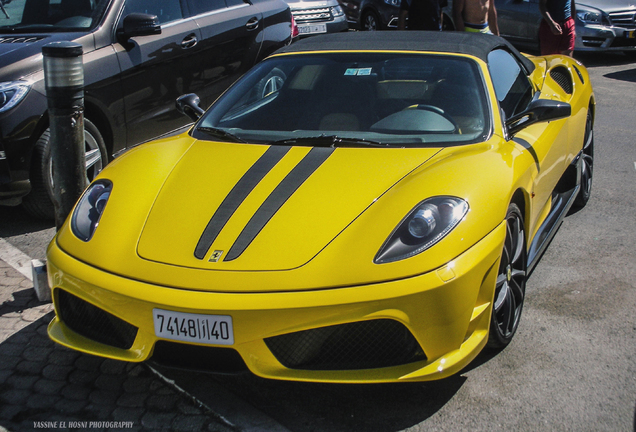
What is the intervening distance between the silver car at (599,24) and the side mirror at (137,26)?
8.35 meters

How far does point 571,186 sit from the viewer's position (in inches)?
184

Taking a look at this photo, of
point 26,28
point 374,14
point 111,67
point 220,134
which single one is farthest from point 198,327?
point 374,14

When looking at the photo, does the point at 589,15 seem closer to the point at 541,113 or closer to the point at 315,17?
the point at 315,17

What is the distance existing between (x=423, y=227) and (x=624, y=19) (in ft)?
34.9

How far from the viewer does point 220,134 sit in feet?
12.1

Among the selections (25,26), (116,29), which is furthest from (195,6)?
(25,26)

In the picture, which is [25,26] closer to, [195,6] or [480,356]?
[195,6]

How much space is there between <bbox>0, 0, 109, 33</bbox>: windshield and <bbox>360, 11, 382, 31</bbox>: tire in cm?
966

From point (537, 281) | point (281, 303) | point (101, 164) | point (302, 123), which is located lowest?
point (537, 281)

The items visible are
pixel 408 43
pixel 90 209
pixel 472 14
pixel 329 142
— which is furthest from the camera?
pixel 472 14

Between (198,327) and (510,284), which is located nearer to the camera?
(198,327)

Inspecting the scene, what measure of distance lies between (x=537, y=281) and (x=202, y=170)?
2.04m

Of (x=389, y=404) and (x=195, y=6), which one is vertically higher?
(x=195, y=6)

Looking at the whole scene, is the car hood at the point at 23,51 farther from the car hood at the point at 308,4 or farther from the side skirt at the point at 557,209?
the car hood at the point at 308,4
